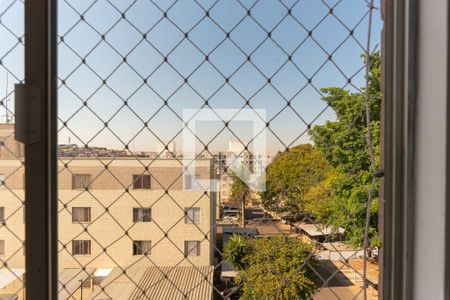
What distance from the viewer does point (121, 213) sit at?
67cm

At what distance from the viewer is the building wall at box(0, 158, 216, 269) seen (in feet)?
1.78

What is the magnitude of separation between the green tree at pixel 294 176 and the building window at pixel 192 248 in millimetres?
172

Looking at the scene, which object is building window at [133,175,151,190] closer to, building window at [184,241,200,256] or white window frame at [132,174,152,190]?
white window frame at [132,174,152,190]

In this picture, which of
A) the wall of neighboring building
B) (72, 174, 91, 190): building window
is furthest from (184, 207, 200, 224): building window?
the wall of neighboring building

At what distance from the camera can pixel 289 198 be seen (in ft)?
2.29

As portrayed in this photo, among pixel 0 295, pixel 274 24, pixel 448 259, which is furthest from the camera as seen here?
pixel 274 24

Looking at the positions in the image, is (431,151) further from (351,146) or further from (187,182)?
(187,182)

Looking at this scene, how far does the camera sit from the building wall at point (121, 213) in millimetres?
543

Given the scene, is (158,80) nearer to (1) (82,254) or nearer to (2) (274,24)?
(2) (274,24)

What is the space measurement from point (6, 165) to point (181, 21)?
1.34 feet

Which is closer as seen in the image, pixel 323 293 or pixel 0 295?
pixel 0 295

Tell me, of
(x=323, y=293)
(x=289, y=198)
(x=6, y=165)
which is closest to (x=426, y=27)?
(x=289, y=198)

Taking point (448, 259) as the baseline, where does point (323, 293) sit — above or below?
below

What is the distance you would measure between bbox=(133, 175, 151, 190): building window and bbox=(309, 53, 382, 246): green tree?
357 millimetres
